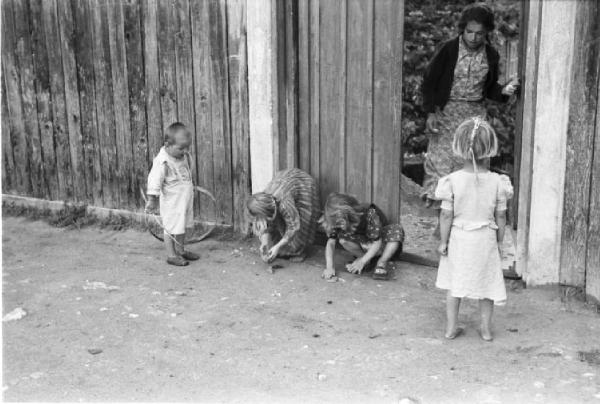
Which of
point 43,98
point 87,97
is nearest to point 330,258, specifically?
point 87,97

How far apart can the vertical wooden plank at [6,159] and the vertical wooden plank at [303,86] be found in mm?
3537

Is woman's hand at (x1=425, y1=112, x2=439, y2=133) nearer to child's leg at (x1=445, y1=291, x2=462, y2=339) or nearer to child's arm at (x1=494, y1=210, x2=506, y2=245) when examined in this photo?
child's arm at (x1=494, y1=210, x2=506, y2=245)

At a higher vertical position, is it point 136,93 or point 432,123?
point 136,93

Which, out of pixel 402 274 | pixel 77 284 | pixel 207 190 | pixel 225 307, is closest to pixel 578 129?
pixel 402 274

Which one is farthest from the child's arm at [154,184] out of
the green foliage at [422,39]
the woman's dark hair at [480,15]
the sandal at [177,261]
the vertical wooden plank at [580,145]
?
the green foliage at [422,39]

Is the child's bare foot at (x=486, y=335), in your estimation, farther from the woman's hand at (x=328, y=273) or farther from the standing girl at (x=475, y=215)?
the woman's hand at (x=328, y=273)

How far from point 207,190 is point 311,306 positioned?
1.94m

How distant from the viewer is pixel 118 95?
6.98 meters

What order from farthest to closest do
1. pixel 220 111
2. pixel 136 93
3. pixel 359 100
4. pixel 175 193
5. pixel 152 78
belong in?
1. pixel 136 93
2. pixel 152 78
3. pixel 220 111
4. pixel 175 193
5. pixel 359 100

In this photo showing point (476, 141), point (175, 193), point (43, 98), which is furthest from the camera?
point (43, 98)

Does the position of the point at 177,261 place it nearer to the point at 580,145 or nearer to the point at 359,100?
the point at 359,100

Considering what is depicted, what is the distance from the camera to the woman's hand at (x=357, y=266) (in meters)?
5.55

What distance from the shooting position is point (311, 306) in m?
5.04

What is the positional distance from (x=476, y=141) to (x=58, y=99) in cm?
478
